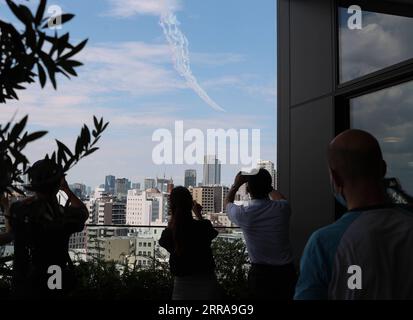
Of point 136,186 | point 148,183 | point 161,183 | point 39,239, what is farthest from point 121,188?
point 39,239

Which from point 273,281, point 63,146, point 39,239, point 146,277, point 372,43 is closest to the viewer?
point 63,146

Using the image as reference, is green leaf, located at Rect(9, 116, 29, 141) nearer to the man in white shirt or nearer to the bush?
the man in white shirt

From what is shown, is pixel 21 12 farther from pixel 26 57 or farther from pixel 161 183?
pixel 161 183

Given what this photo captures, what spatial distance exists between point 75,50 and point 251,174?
2192mm

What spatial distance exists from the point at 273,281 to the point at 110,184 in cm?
209

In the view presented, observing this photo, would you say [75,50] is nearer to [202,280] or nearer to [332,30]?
[202,280]

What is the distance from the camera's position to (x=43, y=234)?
117cm

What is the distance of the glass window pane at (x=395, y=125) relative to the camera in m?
2.81

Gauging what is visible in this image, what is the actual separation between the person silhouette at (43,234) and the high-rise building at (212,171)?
1994mm

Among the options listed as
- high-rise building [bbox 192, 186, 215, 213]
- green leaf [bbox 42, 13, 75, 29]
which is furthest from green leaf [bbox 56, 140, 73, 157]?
high-rise building [bbox 192, 186, 215, 213]

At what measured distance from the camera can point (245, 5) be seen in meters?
4.91

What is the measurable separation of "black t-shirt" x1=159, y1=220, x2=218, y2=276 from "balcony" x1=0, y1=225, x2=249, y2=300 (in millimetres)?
1628

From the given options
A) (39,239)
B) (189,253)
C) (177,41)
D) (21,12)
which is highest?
(177,41)

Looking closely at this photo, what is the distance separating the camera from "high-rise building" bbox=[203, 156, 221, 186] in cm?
409
